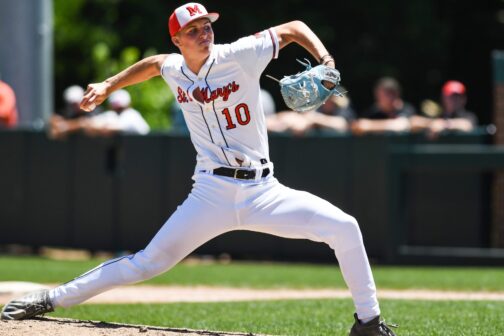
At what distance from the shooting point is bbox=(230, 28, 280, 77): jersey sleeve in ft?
20.6

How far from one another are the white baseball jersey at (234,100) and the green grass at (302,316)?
1333 mm

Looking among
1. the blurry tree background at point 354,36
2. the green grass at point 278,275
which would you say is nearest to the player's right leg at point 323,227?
the green grass at point 278,275

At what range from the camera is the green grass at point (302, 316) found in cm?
721

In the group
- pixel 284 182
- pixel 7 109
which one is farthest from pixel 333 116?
pixel 7 109

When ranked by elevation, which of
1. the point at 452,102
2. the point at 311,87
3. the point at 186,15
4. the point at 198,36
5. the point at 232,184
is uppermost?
the point at 186,15

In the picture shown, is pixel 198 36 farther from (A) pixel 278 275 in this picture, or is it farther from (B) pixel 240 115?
(A) pixel 278 275

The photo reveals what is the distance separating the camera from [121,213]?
14.0 m

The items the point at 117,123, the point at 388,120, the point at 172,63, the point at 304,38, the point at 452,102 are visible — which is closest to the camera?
the point at 304,38

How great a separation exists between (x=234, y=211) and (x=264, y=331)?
1189mm

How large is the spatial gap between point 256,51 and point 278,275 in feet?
19.4

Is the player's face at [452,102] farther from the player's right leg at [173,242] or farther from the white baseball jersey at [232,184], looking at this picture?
the player's right leg at [173,242]

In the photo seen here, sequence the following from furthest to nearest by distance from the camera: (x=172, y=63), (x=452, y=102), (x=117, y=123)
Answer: (x=117, y=123)
(x=452, y=102)
(x=172, y=63)

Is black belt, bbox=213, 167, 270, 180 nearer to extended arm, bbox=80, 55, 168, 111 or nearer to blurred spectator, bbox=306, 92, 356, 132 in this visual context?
extended arm, bbox=80, 55, 168, 111

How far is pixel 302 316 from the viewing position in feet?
26.4
